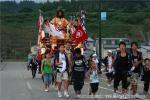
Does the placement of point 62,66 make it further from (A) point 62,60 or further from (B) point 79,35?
(B) point 79,35

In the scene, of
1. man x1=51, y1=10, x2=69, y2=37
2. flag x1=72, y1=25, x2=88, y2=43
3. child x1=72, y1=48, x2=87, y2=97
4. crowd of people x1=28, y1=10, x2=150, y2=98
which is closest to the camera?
crowd of people x1=28, y1=10, x2=150, y2=98

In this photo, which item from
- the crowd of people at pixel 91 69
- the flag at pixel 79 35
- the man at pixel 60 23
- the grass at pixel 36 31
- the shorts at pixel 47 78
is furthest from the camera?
the grass at pixel 36 31

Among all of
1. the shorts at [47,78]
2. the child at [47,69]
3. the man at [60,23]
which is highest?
the man at [60,23]

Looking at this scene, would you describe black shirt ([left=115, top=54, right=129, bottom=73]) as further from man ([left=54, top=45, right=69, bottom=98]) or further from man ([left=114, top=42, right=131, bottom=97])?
man ([left=54, top=45, right=69, bottom=98])

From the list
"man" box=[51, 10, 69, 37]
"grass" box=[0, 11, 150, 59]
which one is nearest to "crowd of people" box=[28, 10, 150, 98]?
"man" box=[51, 10, 69, 37]

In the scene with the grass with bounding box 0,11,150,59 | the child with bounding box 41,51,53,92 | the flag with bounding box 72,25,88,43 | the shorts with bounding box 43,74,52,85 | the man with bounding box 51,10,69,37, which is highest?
the grass with bounding box 0,11,150,59

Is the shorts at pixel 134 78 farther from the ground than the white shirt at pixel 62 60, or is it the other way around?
the white shirt at pixel 62 60

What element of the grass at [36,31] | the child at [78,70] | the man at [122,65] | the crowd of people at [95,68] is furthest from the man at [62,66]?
the grass at [36,31]

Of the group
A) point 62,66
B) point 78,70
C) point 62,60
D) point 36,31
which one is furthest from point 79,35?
point 36,31

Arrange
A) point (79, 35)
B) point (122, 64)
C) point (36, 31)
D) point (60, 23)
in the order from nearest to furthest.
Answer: point (122, 64), point (79, 35), point (60, 23), point (36, 31)

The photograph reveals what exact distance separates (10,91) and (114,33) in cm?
9543

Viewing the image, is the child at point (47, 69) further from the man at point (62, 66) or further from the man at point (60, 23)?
the man at point (60, 23)

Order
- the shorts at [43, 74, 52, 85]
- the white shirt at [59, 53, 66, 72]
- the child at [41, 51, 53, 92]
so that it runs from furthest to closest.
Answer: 1. the shorts at [43, 74, 52, 85]
2. the child at [41, 51, 53, 92]
3. the white shirt at [59, 53, 66, 72]

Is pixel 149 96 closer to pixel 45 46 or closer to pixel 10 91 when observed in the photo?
pixel 10 91
